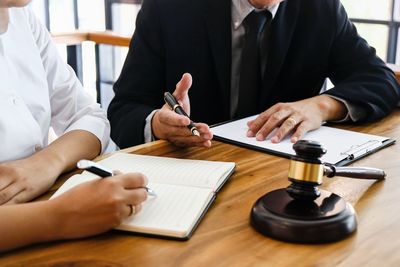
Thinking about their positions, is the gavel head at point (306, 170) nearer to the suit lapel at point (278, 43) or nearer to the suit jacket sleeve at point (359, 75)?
the suit jacket sleeve at point (359, 75)

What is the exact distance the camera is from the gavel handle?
3.39ft

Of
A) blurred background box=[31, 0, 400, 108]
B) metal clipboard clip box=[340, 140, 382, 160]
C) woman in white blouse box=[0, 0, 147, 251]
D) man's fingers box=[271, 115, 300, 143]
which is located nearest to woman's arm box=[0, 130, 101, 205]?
woman in white blouse box=[0, 0, 147, 251]

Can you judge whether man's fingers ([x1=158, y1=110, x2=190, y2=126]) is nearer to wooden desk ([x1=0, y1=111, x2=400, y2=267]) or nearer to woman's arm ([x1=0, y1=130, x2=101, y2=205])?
woman's arm ([x1=0, y1=130, x2=101, y2=205])

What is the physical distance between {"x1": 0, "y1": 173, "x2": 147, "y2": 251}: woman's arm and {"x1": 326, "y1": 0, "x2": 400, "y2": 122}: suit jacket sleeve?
954 millimetres

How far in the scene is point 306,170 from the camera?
89cm

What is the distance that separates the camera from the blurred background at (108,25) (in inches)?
123

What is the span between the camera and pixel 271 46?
178cm

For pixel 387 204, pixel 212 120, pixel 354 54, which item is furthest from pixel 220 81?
pixel 387 204

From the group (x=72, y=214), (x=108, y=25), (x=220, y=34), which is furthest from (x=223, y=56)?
(x=108, y=25)

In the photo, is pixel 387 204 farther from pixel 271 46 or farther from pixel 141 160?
pixel 271 46

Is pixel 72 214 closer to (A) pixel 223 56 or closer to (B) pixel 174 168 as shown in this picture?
(B) pixel 174 168

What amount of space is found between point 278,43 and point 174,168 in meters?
0.78

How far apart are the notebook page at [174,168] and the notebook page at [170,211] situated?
42mm

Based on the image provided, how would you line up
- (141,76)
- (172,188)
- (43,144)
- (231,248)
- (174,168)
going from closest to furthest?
1. (231,248)
2. (172,188)
3. (174,168)
4. (43,144)
5. (141,76)
